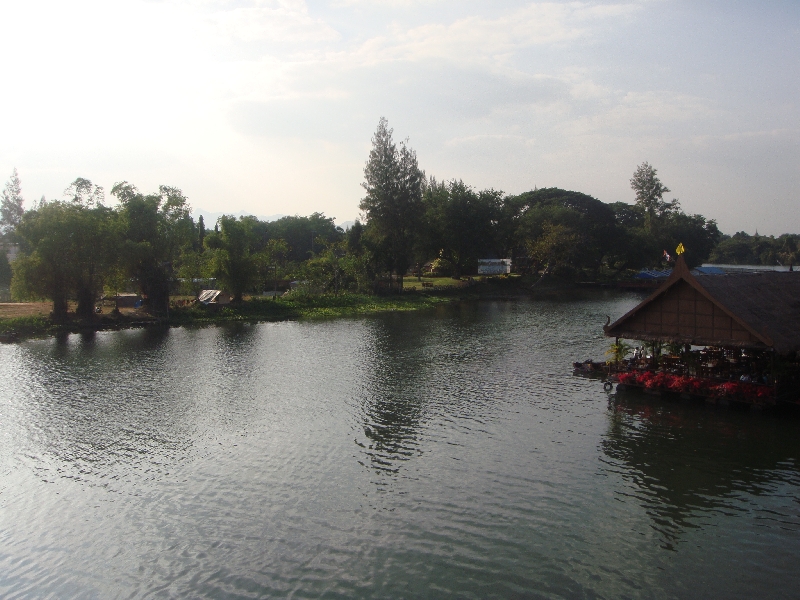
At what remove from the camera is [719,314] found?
1138 inches

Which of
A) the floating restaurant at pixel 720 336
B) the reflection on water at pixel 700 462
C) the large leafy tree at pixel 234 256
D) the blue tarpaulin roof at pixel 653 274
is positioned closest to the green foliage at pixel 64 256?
the large leafy tree at pixel 234 256

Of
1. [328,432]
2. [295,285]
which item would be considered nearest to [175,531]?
[328,432]

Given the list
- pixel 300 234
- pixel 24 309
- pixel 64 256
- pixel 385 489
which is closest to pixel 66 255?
pixel 64 256

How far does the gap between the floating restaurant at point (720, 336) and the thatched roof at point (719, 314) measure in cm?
4

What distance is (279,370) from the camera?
41469 mm

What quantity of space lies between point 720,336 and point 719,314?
1.08m

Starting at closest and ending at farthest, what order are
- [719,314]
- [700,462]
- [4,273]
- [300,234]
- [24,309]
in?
[700,462]
[719,314]
[24,309]
[4,273]
[300,234]

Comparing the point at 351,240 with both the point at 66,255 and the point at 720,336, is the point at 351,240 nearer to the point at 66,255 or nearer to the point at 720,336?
the point at 66,255

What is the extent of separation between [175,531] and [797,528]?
19.5 meters

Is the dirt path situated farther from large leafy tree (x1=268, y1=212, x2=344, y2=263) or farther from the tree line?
large leafy tree (x1=268, y1=212, x2=344, y2=263)

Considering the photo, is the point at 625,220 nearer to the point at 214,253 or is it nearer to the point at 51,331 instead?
the point at 214,253

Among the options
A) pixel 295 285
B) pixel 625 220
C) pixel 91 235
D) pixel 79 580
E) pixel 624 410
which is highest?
pixel 625 220

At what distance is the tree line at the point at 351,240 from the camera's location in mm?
58625

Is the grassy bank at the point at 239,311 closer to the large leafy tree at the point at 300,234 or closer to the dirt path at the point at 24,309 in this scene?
the dirt path at the point at 24,309
